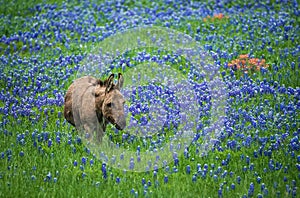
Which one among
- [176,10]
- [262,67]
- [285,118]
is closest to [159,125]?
[285,118]

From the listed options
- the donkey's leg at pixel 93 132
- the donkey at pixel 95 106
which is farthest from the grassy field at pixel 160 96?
the donkey at pixel 95 106

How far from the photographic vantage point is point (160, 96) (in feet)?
33.3

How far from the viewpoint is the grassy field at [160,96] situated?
7648mm

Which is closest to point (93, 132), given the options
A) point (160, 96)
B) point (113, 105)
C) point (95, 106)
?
point (95, 106)

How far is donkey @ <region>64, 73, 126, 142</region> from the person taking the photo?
7.87 meters

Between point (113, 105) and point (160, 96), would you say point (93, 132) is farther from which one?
point (160, 96)

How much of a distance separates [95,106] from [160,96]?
2.15 m

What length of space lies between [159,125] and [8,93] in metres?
3.07

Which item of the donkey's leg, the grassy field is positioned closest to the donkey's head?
the donkey's leg

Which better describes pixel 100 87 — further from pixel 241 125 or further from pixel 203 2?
pixel 203 2

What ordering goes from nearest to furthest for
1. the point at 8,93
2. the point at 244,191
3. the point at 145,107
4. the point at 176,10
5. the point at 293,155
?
the point at 244,191, the point at 293,155, the point at 145,107, the point at 8,93, the point at 176,10

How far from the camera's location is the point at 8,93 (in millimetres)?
10547

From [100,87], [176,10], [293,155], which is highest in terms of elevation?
[100,87]

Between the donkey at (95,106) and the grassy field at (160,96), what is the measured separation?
0.31 m
